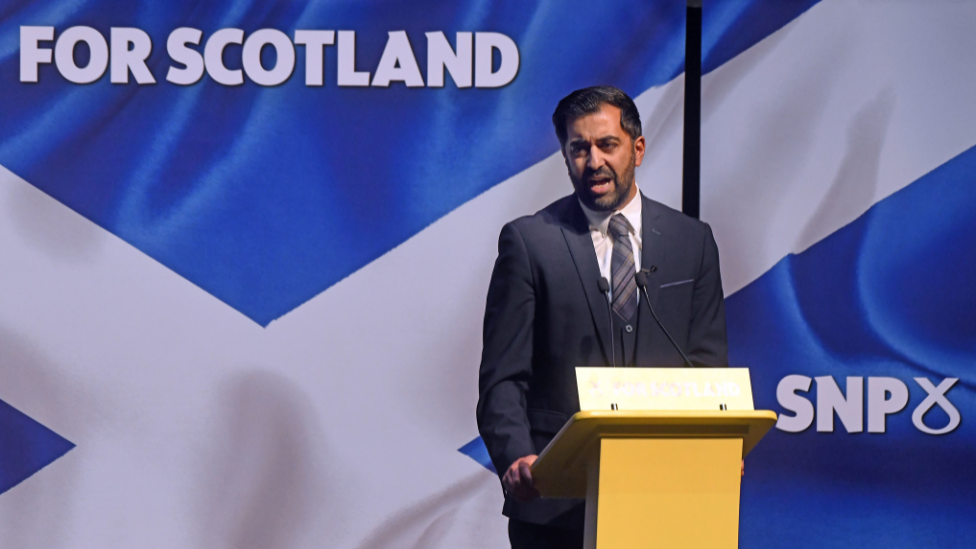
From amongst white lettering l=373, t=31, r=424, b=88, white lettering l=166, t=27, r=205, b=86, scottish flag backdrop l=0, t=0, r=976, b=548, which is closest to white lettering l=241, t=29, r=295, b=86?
scottish flag backdrop l=0, t=0, r=976, b=548

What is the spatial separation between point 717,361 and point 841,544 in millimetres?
1400

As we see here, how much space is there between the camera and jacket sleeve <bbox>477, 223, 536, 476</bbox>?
2.21m

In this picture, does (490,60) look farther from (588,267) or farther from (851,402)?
(851,402)

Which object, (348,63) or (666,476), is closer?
(666,476)

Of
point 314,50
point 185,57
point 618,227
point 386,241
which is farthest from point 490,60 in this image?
point 618,227

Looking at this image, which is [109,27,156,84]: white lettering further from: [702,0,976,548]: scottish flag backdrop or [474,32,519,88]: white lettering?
[702,0,976,548]: scottish flag backdrop

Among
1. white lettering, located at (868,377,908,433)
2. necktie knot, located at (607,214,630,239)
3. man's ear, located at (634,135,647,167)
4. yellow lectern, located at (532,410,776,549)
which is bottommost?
yellow lectern, located at (532,410,776,549)

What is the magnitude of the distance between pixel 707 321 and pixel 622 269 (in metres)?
0.26

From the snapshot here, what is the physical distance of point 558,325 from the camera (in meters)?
2.31

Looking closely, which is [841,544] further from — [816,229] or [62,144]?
[62,144]

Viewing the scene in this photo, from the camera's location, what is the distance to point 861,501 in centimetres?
341

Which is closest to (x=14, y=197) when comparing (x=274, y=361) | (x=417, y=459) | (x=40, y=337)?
(x=40, y=337)

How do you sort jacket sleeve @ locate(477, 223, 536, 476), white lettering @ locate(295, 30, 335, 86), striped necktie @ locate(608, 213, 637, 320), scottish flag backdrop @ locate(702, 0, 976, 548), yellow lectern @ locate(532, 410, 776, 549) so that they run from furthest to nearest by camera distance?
white lettering @ locate(295, 30, 335, 86), scottish flag backdrop @ locate(702, 0, 976, 548), striped necktie @ locate(608, 213, 637, 320), jacket sleeve @ locate(477, 223, 536, 476), yellow lectern @ locate(532, 410, 776, 549)

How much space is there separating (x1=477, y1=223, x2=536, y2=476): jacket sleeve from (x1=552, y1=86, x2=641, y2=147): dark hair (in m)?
0.30
